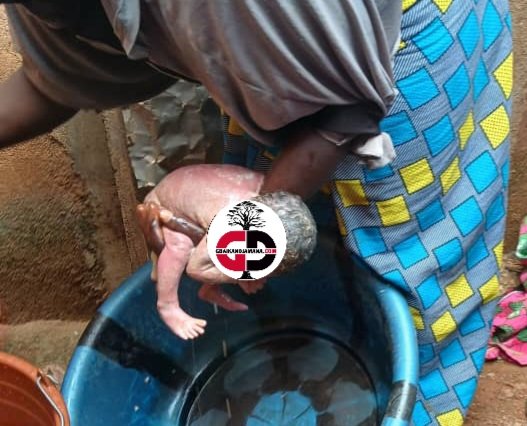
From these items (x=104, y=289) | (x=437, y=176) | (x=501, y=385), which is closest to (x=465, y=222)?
(x=437, y=176)

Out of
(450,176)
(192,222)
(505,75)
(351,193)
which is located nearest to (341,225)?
(351,193)

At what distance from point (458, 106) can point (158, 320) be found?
71cm

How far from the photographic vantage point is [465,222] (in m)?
1.47

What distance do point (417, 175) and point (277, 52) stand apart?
47 cm

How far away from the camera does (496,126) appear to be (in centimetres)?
151

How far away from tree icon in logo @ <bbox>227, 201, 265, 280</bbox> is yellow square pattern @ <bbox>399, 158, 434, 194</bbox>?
0.33 meters

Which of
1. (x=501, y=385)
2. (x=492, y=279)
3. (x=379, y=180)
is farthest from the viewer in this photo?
(x=501, y=385)

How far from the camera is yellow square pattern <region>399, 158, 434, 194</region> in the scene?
1.37m

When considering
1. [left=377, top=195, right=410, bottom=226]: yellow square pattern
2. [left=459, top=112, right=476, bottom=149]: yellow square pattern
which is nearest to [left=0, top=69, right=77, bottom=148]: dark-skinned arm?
[left=377, top=195, right=410, bottom=226]: yellow square pattern

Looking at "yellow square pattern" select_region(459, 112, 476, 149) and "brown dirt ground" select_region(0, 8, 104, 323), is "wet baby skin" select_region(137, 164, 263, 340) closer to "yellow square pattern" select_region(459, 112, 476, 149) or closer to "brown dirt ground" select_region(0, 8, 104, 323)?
"yellow square pattern" select_region(459, 112, 476, 149)

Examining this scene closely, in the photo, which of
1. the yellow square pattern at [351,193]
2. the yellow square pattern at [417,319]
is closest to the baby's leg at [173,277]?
the yellow square pattern at [351,193]

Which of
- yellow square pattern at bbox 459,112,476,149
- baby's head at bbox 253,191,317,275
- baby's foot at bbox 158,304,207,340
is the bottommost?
baby's foot at bbox 158,304,207,340

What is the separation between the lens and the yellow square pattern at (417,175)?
137cm

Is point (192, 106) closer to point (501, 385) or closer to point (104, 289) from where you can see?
point (104, 289)
